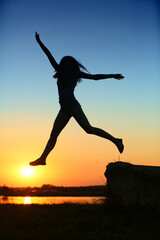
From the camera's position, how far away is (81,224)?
540cm

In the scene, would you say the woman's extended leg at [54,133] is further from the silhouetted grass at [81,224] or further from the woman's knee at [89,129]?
the silhouetted grass at [81,224]

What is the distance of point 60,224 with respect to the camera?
5387mm

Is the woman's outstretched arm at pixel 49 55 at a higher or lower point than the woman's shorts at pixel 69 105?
higher

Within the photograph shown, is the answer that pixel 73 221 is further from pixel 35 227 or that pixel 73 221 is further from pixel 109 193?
pixel 109 193

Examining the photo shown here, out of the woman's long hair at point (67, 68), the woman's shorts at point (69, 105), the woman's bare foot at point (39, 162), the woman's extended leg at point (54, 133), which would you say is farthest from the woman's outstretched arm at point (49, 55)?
the woman's bare foot at point (39, 162)

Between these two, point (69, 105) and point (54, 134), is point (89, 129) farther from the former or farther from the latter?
point (54, 134)

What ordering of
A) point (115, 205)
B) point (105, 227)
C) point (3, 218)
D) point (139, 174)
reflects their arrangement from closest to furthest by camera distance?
1. point (105, 227)
2. point (3, 218)
3. point (139, 174)
4. point (115, 205)

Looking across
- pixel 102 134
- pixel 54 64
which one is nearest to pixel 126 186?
pixel 102 134

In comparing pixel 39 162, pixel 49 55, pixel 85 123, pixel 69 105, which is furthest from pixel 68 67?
pixel 39 162

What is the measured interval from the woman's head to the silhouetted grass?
3.37 metres

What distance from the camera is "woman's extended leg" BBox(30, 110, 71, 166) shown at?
23.2 feet

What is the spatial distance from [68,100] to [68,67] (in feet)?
3.04

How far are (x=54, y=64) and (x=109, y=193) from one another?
3.69 meters

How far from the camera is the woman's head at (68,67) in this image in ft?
23.5
